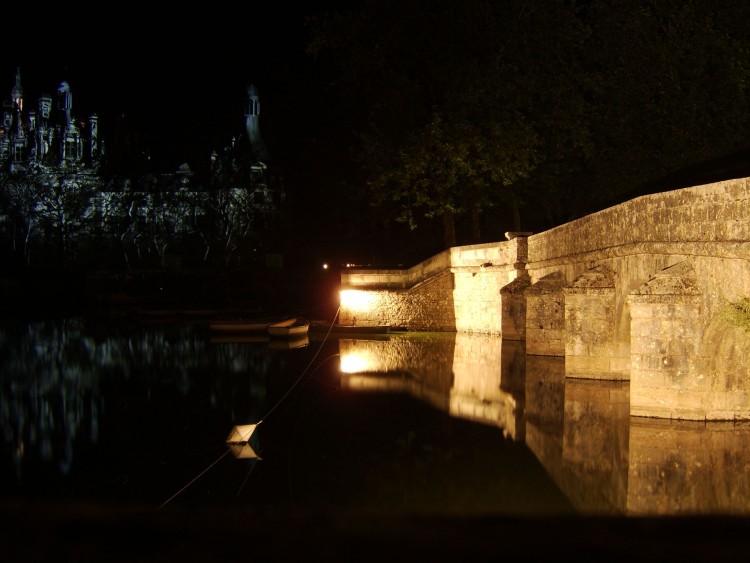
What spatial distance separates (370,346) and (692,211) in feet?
43.6

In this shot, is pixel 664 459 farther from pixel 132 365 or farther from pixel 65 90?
pixel 65 90

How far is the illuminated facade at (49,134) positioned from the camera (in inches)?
2323

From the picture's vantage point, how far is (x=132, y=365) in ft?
68.5

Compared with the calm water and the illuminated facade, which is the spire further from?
the calm water

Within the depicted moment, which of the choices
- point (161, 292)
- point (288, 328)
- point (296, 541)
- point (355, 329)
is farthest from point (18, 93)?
point (296, 541)

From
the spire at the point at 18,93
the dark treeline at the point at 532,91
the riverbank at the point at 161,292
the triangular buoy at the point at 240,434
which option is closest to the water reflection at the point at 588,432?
the triangular buoy at the point at 240,434

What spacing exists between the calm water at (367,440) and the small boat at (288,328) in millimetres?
5184

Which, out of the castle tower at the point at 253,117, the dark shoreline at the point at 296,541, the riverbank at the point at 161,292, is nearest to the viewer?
the dark shoreline at the point at 296,541

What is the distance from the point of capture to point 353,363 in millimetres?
19953

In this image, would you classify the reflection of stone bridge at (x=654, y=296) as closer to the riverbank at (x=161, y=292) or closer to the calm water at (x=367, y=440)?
the calm water at (x=367, y=440)

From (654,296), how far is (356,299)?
16.5 meters

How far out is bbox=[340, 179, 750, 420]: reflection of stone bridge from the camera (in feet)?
35.0

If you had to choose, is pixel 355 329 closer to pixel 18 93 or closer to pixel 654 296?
pixel 654 296

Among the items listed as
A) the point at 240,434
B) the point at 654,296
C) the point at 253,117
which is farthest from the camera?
the point at 253,117
